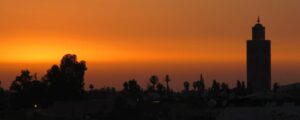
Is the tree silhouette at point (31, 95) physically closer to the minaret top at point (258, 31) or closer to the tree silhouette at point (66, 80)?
the tree silhouette at point (66, 80)

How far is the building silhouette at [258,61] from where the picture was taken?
427 ft

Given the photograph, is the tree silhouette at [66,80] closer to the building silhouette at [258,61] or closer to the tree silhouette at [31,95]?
the tree silhouette at [31,95]

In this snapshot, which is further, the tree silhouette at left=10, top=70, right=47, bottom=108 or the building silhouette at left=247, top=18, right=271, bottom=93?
the building silhouette at left=247, top=18, right=271, bottom=93

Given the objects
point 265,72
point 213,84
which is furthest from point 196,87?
point 265,72

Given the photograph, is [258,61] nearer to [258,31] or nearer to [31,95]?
[258,31]

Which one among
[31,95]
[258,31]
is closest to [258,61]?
[258,31]

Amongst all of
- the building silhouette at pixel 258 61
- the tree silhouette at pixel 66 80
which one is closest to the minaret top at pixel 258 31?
the building silhouette at pixel 258 61

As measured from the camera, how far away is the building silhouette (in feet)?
427

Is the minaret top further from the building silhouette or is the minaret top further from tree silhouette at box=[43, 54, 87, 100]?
tree silhouette at box=[43, 54, 87, 100]

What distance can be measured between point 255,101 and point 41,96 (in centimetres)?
4449

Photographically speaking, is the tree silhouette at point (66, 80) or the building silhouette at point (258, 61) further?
the building silhouette at point (258, 61)

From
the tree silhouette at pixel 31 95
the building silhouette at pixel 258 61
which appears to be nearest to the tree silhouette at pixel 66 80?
the tree silhouette at pixel 31 95

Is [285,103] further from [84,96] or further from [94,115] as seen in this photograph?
[84,96]

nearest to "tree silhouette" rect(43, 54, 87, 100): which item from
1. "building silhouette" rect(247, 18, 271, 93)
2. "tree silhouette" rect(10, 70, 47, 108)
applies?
"tree silhouette" rect(10, 70, 47, 108)
